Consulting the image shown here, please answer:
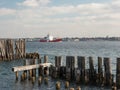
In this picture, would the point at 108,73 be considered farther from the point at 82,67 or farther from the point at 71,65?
the point at 71,65

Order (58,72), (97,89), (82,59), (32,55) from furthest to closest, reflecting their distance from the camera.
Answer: (32,55) < (58,72) < (82,59) < (97,89)

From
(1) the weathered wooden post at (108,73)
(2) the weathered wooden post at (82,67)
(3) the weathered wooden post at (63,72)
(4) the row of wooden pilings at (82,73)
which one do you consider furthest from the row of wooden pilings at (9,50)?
(1) the weathered wooden post at (108,73)

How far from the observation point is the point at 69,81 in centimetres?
2981

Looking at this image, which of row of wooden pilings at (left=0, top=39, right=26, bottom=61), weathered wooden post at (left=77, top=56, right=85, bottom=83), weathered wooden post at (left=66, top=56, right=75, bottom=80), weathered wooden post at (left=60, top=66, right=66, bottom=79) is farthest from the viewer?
row of wooden pilings at (left=0, top=39, right=26, bottom=61)

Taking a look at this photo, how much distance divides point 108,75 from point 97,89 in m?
1.47

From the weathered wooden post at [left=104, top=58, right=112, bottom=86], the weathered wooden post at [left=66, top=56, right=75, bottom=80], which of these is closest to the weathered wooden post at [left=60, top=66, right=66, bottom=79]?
the weathered wooden post at [left=66, top=56, right=75, bottom=80]

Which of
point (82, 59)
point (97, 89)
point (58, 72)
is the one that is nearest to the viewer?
point (97, 89)

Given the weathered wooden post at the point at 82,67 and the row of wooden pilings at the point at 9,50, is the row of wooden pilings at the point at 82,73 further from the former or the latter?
the row of wooden pilings at the point at 9,50

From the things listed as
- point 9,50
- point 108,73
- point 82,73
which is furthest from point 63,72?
point 9,50

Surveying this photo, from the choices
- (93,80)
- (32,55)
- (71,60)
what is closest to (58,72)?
(71,60)

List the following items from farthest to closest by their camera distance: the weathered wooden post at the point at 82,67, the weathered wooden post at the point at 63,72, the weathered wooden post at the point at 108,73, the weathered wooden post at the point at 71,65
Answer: the weathered wooden post at the point at 63,72 → the weathered wooden post at the point at 71,65 → the weathered wooden post at the point at 82,67 → the weathered wooden post at the point at 108,73

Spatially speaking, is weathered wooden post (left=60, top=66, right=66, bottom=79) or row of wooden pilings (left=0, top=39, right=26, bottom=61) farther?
row of wooden pilings (left=0, top=39, right=26, bottom=61)

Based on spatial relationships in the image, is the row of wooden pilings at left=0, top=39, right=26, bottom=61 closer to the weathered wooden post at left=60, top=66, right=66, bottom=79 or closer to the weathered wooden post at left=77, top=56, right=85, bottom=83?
the weathered wooden post at left=60, top=66, right=66, bottom=79

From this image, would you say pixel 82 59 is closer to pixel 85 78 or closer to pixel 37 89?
pixel 85 78
